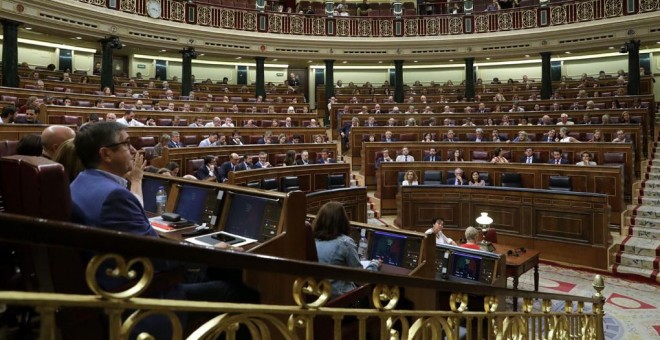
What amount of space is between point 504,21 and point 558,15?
5.35ft

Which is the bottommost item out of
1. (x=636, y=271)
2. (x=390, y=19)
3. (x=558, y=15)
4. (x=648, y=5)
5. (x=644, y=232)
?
(x=636, y=271)

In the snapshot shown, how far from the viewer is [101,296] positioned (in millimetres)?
792

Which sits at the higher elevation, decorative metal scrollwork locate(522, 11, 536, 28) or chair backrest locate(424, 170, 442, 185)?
decorative metal scrollwork locate(522, 11, 536, 28)

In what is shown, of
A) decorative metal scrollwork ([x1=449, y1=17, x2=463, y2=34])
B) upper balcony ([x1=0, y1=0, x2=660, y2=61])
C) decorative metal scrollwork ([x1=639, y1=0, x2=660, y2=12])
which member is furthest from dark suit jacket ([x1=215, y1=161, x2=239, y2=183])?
decorative metal scrollwork ([x1=639, y1=0, x2=660, y2=12])

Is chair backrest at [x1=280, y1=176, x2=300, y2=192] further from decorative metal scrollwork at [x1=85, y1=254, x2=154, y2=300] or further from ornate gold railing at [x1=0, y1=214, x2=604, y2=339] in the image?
decorative metal scrollwork at [x1=85, y1=254, x2=154, y2=300]

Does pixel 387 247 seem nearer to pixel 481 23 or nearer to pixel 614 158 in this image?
pixel 614 158

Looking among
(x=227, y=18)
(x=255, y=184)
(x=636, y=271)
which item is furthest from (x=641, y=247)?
(x=227, y=18)

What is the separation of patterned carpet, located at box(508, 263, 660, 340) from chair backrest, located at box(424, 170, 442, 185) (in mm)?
2309

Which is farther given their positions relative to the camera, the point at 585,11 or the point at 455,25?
Answer: the point at 455,25

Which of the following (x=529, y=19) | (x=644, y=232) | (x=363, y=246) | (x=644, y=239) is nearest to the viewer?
(x=363, y=246)

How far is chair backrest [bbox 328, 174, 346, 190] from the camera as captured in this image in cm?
833

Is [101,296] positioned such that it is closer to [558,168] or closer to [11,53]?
[558,168]

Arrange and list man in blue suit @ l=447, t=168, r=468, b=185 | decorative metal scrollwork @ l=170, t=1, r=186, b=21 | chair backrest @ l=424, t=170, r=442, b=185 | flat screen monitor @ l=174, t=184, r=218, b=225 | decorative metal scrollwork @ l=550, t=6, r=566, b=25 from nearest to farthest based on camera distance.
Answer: flat screen monitor @ l=174, t=184, r=218, b=225 → man in blue suit @ l=447, t=168, r=468, b=185 → chair backrest @ l=424, t=170, r=442, b=185 → decorative metal scrollwork @ l=170, t=1, r=186, b=21 → decorative metal scrollwork @ l=550, t=6, r=566, b=25

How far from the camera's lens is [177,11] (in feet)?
46.4
